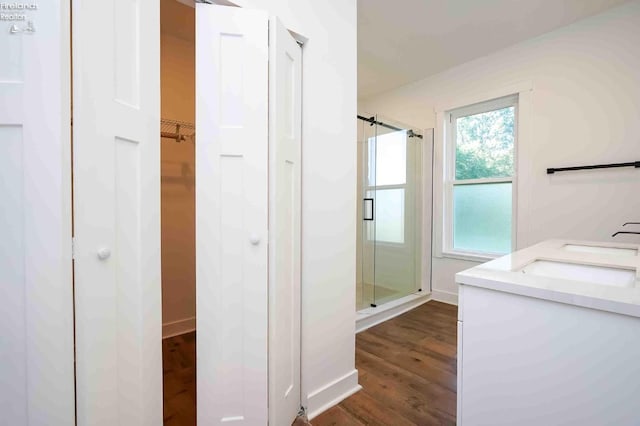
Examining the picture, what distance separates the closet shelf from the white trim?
2184 mm

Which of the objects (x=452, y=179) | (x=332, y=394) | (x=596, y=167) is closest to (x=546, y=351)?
(x=332, y=394)

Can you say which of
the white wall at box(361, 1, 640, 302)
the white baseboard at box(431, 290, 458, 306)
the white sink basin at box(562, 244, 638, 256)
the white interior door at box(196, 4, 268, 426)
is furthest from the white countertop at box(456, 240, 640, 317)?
the white baseboard at box(431, 290, 458, 306)

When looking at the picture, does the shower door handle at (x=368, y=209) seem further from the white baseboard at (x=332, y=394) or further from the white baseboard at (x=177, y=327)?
the white baseboard at (x=177, y=327)

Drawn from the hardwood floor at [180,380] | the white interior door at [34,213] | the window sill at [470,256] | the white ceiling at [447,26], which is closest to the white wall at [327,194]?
the hardwood floor at [180,380]

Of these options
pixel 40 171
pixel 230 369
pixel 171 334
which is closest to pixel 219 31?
pixel 40 171

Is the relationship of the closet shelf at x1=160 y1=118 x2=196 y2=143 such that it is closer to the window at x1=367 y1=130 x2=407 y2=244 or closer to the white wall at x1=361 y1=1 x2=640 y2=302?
the window at x1=367 y1=130 x2=407 y2=244

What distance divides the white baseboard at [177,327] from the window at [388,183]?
1912mm

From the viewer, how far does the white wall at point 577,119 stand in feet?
6.87

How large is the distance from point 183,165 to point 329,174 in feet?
4.91

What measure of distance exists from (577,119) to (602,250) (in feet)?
4.15

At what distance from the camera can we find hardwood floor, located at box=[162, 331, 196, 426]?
1.42 meters

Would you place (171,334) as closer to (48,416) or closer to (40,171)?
(48,416)

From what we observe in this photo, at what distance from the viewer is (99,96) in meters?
0.78

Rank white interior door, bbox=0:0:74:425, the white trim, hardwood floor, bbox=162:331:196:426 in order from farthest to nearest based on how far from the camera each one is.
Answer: the white trim < hardwood floor, bbox=162:331:196:426 < white interior door, bbox=0:0:74:425
